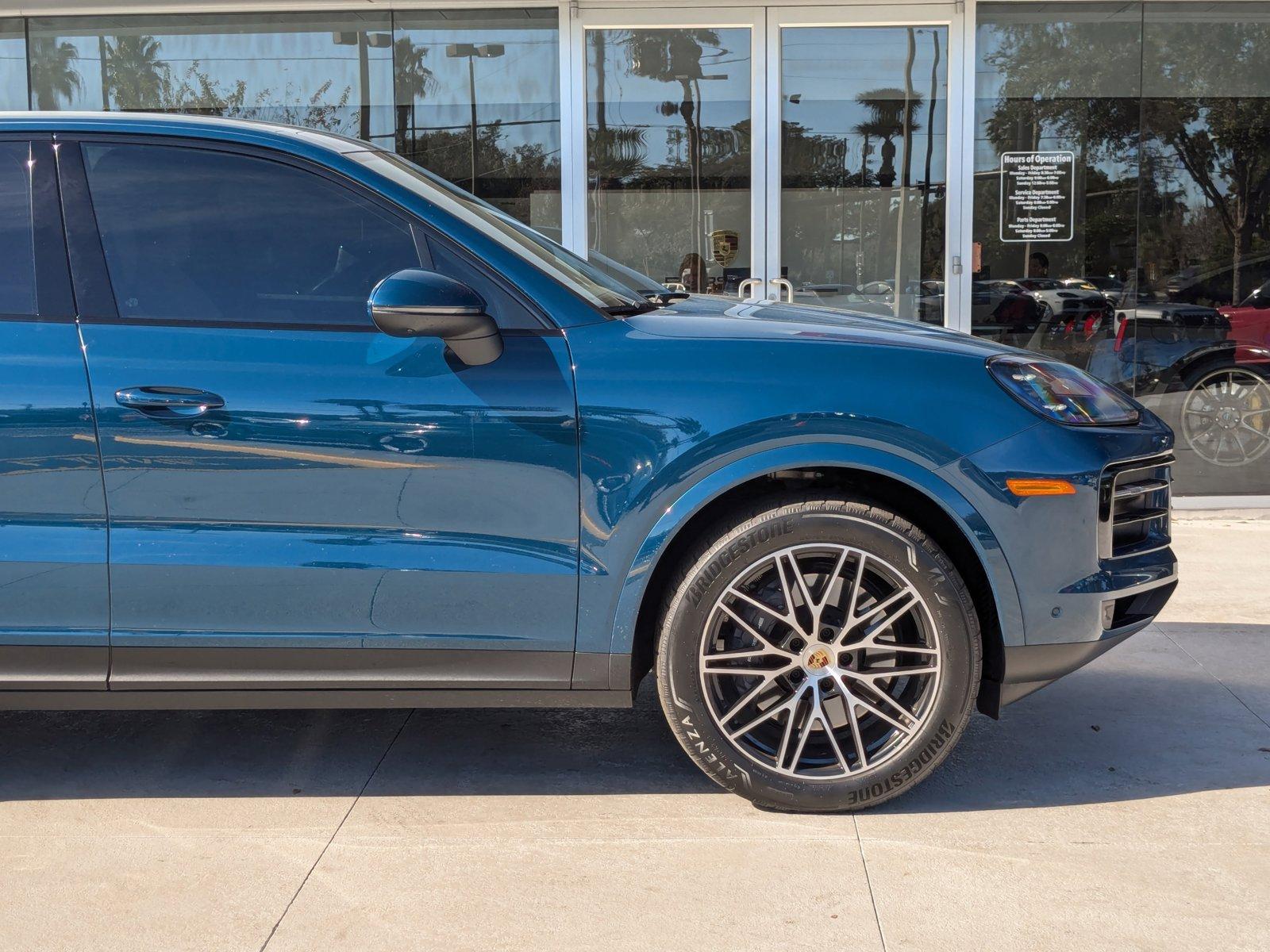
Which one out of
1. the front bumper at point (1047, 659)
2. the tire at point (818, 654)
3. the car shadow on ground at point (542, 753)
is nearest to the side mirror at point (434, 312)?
the tire at point (818, 654)

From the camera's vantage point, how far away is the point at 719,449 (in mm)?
3285

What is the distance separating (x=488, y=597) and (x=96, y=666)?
104 centimetres

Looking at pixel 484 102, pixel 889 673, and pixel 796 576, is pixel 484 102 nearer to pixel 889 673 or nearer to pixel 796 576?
pixel 796 576

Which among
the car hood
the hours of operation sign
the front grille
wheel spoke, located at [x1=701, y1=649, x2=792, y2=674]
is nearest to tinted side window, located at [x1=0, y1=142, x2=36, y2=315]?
the car hood

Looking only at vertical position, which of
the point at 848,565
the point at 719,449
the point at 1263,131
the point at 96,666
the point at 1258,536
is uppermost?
the point at 1263,131

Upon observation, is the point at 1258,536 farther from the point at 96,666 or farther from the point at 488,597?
the point at 96,666

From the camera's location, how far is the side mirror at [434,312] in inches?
124

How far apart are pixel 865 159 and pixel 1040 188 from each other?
3.79 ft

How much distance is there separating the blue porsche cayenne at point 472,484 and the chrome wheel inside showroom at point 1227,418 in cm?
565

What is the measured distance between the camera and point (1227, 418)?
866cm

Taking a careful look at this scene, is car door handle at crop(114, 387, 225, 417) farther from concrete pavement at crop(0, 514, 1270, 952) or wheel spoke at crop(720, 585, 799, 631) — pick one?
wheel spoke at crop(720, 585, 799, 631)

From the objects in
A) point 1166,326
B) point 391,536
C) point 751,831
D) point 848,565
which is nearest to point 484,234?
point 391,536

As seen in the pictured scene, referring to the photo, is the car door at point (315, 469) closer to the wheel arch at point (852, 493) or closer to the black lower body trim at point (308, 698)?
the black lower body trim at point (308, 698)

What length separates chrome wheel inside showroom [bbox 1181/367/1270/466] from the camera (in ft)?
28.2
